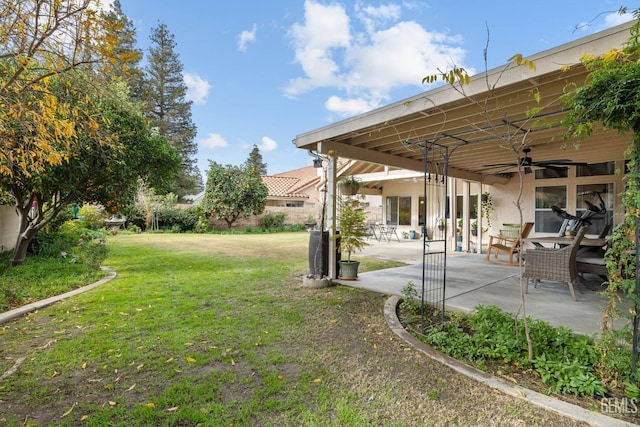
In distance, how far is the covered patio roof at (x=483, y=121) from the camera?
2.89 metres

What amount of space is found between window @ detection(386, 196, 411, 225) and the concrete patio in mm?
6549

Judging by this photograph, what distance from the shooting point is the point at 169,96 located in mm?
26250

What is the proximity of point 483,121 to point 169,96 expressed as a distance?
27628mm

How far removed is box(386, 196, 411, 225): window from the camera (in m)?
14.2

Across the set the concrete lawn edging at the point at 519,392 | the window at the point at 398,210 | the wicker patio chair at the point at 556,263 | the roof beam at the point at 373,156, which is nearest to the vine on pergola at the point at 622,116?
the concrete lawn edging at the point at 519,392

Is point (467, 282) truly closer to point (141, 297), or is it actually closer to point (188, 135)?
point (141, 297)

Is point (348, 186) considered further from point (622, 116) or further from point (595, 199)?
point (622, 116)

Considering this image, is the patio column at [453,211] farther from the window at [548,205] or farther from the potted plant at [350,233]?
the potted plant at [350,233]

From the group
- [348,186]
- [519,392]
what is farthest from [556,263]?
[348,186]

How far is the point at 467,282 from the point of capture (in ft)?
18.4

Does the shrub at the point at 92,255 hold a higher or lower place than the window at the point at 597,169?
lower

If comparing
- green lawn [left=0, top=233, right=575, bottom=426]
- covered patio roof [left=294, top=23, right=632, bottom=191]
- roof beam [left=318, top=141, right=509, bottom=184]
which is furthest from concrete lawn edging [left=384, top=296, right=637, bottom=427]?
roof beam [left=318, top=141, right=509, bottom=184]

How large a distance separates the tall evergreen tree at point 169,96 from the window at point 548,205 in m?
24.1

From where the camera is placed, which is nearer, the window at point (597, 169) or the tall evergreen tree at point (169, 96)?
the window at point (597, 169)
